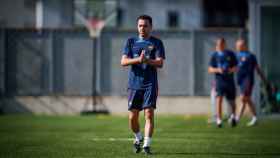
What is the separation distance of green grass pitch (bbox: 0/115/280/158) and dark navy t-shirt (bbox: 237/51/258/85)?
120 cm

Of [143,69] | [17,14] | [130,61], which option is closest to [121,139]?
[143,69]

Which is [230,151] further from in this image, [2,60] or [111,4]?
[111,4]

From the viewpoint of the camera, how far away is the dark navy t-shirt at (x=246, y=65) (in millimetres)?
24094

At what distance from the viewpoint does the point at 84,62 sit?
1172 inches

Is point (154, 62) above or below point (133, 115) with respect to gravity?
above

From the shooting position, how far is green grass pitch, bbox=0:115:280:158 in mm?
14828

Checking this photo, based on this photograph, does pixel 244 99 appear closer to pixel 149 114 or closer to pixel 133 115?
pixel 133 115

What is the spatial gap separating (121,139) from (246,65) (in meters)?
7.15

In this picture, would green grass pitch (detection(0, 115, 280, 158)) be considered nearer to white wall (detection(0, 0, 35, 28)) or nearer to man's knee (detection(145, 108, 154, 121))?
man's knee (detection(145, 108, 154, 121))

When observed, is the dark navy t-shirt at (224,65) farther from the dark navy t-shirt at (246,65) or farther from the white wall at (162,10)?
the white wall at (162,10)

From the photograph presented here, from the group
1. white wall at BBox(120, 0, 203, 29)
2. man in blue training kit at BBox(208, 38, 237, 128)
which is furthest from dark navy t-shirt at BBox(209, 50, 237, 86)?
white wall at BBox(120, 0, 203, 29)

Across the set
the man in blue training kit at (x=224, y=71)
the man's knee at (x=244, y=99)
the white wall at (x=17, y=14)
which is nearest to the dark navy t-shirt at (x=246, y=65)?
the man's knee at (x=244, y=99)

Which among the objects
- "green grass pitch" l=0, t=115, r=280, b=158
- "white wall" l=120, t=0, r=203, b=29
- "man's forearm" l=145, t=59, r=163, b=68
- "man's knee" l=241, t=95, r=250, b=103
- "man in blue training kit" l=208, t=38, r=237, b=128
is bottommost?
"green grass pitch" l=0, t=115, r=280, b=158

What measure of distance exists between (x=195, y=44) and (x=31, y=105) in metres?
5.53
